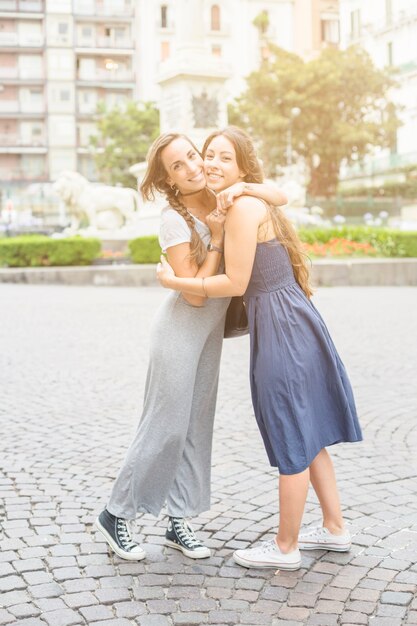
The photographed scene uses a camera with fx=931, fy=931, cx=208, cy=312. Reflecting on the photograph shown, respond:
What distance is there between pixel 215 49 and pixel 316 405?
75.1 meters

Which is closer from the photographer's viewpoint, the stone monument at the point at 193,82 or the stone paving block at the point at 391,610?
the stone paving block at the point at 391,610

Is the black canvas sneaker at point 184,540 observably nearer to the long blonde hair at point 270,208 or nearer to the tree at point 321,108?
the long blonde hair at point 270,208

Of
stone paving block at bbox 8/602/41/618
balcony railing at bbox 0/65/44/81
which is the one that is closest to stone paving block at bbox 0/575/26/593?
stone paving block at bbox 8/602/41/618

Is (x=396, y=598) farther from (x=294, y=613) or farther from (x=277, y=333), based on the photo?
(x=277, y=333)

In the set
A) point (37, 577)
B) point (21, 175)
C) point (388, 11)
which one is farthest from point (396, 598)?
point (21, 175)

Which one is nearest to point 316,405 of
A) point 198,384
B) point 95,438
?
point 198,384

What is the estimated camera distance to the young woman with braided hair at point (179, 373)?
3496 millimetres

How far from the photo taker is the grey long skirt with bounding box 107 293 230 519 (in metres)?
3.59

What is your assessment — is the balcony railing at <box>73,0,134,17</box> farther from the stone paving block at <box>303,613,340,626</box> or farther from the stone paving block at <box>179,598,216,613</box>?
the stone paving block at <box>303,613,340,626</box>

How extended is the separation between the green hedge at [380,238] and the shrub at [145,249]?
3.15 meters

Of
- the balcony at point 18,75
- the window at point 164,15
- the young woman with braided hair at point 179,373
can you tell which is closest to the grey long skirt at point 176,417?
the young woman with braided hair at point 179,373

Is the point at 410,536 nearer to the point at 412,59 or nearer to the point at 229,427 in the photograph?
the point at 229,427

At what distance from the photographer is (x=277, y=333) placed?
346 cm

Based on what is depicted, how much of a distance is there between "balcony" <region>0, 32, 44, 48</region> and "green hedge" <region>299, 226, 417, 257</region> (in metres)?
60.0
